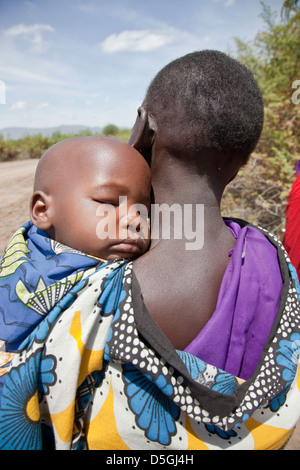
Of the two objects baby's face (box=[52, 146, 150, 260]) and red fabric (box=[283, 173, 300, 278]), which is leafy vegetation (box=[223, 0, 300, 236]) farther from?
baby's face (box=[52, 146, 150, 260])

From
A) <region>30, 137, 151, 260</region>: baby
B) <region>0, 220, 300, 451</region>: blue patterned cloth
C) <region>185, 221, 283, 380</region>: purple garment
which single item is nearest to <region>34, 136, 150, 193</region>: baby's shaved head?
<region>30, 137, 151, 260</region>: baby

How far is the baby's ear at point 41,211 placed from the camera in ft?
3.84

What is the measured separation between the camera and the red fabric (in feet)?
6.61

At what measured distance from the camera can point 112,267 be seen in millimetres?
928

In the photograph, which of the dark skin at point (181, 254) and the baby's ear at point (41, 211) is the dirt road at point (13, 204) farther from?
the dark skin at point (181, 254)

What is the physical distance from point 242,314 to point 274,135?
4678 mm

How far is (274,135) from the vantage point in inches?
197

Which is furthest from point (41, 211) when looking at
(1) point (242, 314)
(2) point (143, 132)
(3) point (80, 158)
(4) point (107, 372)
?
(1) point (242, 314)

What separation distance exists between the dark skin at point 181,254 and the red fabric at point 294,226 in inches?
42.5

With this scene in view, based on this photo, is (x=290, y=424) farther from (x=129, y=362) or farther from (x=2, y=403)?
(x=2, y=403)

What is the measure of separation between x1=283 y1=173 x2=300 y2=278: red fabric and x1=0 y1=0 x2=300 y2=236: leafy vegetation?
8.03ft

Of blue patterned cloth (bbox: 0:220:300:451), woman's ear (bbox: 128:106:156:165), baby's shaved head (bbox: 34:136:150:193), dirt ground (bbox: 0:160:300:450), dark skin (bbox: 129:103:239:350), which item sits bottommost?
dirt ground (bbox: 0:160:300:450)

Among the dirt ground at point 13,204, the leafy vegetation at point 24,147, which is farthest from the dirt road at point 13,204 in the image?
the leafy vegetation at point 24,147

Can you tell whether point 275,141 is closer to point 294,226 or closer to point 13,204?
point 294,226
